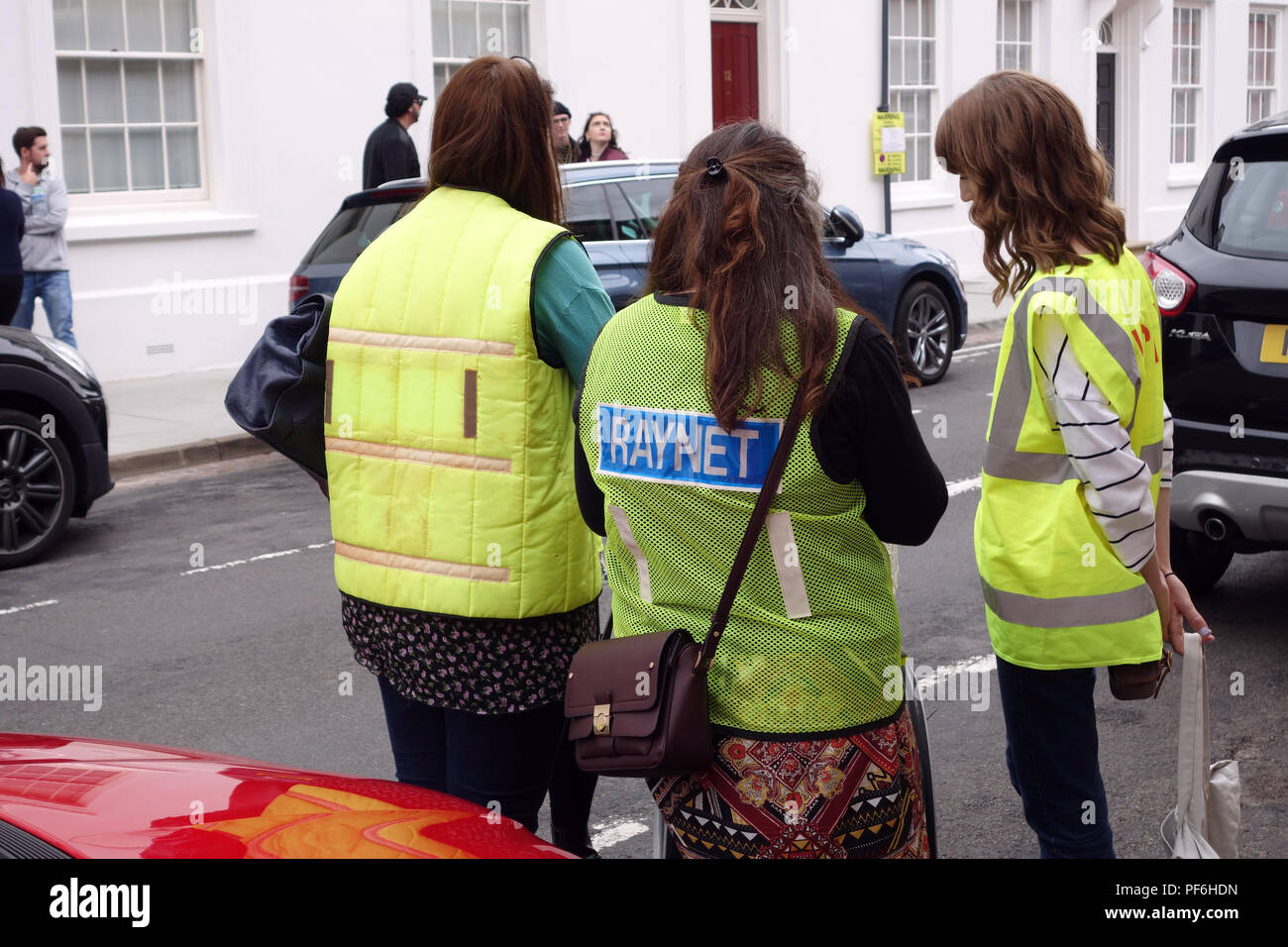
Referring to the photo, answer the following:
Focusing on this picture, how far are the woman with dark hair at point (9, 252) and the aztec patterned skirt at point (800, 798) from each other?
28.9 ft

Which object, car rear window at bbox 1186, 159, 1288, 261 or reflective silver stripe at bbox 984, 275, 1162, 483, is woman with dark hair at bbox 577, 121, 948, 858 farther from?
car rear window at bbox 1186, 159, 1288, 261

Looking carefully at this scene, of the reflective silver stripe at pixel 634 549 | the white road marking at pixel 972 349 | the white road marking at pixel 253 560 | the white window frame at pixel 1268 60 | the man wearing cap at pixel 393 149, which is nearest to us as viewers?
the reflective silver stripe at pixel 634 549

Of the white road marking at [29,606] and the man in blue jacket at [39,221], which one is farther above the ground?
the man in blue jacket at [39,221]

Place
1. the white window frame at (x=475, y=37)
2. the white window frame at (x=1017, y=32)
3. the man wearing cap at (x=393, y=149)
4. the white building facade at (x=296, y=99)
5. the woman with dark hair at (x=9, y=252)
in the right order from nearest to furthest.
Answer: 1. the woman with dark hair at (x=9, y=252)
2. the man wearing cap at (x=393, y=149)
3. the white building facade at (x=296, y=99)
4. the white window frame at (x=475, y=37)
5. the white window frame at (x=1017, y=32)

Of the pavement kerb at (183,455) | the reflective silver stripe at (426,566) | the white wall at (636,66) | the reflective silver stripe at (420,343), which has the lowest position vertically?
the pavement kerb at (183,455)

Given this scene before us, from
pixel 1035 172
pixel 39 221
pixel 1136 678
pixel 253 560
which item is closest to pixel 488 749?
pixel 1136 678

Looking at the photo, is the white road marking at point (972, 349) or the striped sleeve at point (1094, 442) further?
the white road marking at point (972, 349)

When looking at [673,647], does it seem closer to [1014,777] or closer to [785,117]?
[1014,777]

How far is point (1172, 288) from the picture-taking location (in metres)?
5.12

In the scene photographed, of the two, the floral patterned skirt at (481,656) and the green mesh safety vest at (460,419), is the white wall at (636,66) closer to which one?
the green mesh safety vest at (460,419)

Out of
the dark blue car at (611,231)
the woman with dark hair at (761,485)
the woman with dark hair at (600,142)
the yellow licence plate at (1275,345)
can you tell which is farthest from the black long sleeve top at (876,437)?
the woman with dark hair at (600,142)

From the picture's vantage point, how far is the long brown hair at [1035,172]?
2754 mm

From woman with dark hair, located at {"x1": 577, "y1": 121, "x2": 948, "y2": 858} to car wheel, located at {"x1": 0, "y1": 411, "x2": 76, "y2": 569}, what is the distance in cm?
581

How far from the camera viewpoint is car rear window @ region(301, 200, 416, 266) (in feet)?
31.9
